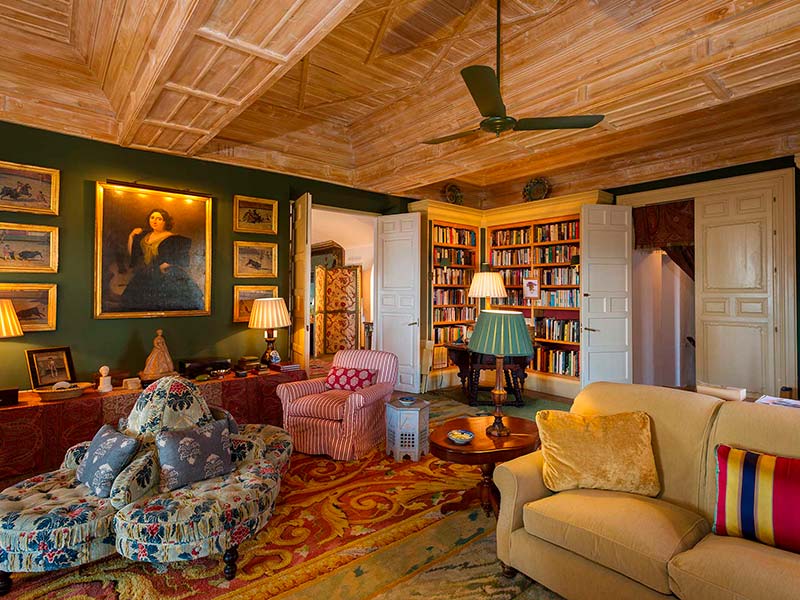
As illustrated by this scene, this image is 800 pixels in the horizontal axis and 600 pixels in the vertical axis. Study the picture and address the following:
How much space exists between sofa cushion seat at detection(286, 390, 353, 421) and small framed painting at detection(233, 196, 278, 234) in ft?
7.35

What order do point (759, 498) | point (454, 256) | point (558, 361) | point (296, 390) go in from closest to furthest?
point (759, 498), point (296, 390), point (558, 361), point (454, 256)

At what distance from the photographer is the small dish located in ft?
8.10

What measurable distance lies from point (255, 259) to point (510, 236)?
387 cm

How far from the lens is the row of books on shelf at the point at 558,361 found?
5.82 meters

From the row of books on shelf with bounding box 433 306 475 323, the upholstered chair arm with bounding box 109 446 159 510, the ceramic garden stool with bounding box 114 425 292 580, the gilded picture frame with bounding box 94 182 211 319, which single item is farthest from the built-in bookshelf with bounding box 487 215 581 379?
the upholstered chair arm with bounding box 109 446 159 510

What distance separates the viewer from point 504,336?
96.0 inches

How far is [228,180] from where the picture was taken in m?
4.80

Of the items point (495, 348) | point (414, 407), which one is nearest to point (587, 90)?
point (495, 348)

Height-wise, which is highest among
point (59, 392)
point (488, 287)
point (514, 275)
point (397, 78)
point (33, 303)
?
point (397, 78)

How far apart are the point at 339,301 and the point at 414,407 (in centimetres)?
604

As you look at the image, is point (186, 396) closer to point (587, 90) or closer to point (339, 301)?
point (587, 90)

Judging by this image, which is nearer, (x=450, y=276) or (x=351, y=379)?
(x=351, y=379)

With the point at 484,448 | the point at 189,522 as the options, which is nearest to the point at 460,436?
the point at 484,448

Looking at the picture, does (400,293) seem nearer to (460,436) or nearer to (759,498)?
(460,436)
